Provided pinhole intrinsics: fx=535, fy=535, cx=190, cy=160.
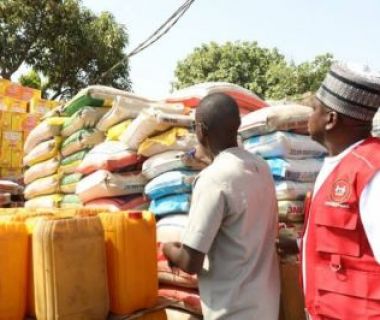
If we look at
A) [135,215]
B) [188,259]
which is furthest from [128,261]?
[188,259]

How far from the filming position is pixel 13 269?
7.47 feet

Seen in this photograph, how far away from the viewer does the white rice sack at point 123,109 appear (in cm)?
389

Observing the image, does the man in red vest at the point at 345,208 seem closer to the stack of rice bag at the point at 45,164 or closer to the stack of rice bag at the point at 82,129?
the stack of rice bag at the point at 82,129

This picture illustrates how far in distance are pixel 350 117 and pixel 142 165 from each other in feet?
6.82

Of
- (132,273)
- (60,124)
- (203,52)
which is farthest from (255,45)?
(132,273)

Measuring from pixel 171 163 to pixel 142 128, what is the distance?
33 cm

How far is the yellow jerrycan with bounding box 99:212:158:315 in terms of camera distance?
2414 mm

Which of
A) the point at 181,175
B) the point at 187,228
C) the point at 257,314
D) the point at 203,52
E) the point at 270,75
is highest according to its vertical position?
the point at 203,52

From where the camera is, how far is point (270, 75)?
22.4 m

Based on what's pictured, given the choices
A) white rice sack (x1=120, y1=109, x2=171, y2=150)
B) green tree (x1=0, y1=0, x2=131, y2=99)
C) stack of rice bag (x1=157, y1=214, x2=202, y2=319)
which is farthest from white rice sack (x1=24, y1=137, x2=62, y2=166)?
green tree (x1=0, y1=0, x2=131, y2=99)

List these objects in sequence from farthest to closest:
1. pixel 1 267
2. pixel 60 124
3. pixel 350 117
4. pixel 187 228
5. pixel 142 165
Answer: pixel 60 124
pixel 142 165
pixel 1 267
pixel 187 228
pixel 350 117

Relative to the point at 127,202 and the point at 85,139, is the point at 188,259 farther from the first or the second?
the point at 85,139

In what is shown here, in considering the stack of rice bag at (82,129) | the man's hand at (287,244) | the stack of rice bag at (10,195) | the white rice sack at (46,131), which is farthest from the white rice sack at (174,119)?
the stack of rice bag at (10,195)

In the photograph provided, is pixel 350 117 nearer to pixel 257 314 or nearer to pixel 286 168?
pixel 257 314
